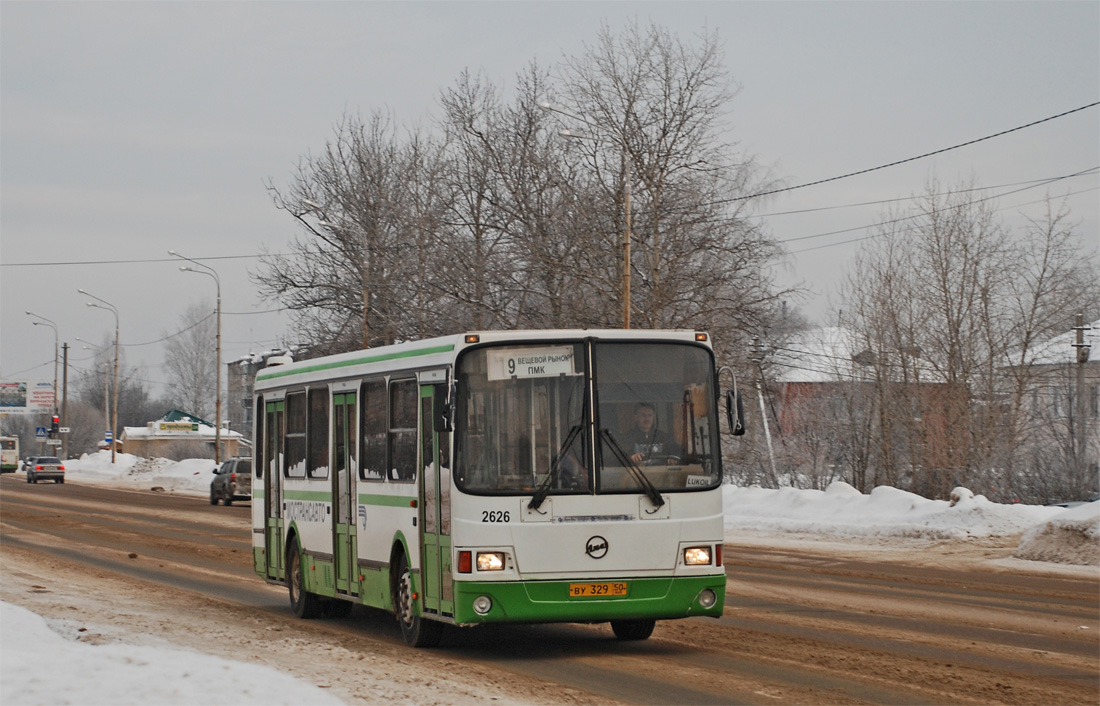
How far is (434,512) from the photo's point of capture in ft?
36.4

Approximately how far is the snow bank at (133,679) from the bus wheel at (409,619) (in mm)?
2309

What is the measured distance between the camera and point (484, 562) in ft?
34.4

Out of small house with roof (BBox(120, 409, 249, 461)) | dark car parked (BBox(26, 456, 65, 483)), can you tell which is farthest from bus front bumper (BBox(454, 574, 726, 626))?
small house with roof (BBox(120, 409, 249, 461))

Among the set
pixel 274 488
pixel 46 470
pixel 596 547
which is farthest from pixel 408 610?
pixel 46 470

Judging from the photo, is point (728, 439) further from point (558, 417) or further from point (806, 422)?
point (558, 417)

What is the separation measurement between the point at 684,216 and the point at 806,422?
764 centimetres

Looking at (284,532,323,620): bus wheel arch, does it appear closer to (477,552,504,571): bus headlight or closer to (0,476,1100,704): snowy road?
(0,476,1100,704): snowy road

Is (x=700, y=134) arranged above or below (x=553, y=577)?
above

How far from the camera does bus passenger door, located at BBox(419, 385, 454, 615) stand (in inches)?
427

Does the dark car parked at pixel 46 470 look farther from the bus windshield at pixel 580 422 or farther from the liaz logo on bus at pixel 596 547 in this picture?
the liaz logo on bus at pixel 596 547

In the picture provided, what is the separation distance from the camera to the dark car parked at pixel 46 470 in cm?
7506

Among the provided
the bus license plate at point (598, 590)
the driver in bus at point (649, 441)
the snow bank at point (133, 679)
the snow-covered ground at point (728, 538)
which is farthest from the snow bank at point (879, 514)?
the snow bank at point (133, 679)

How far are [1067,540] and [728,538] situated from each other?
8.00m

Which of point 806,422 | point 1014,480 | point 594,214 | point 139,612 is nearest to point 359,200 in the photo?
point 594,214
